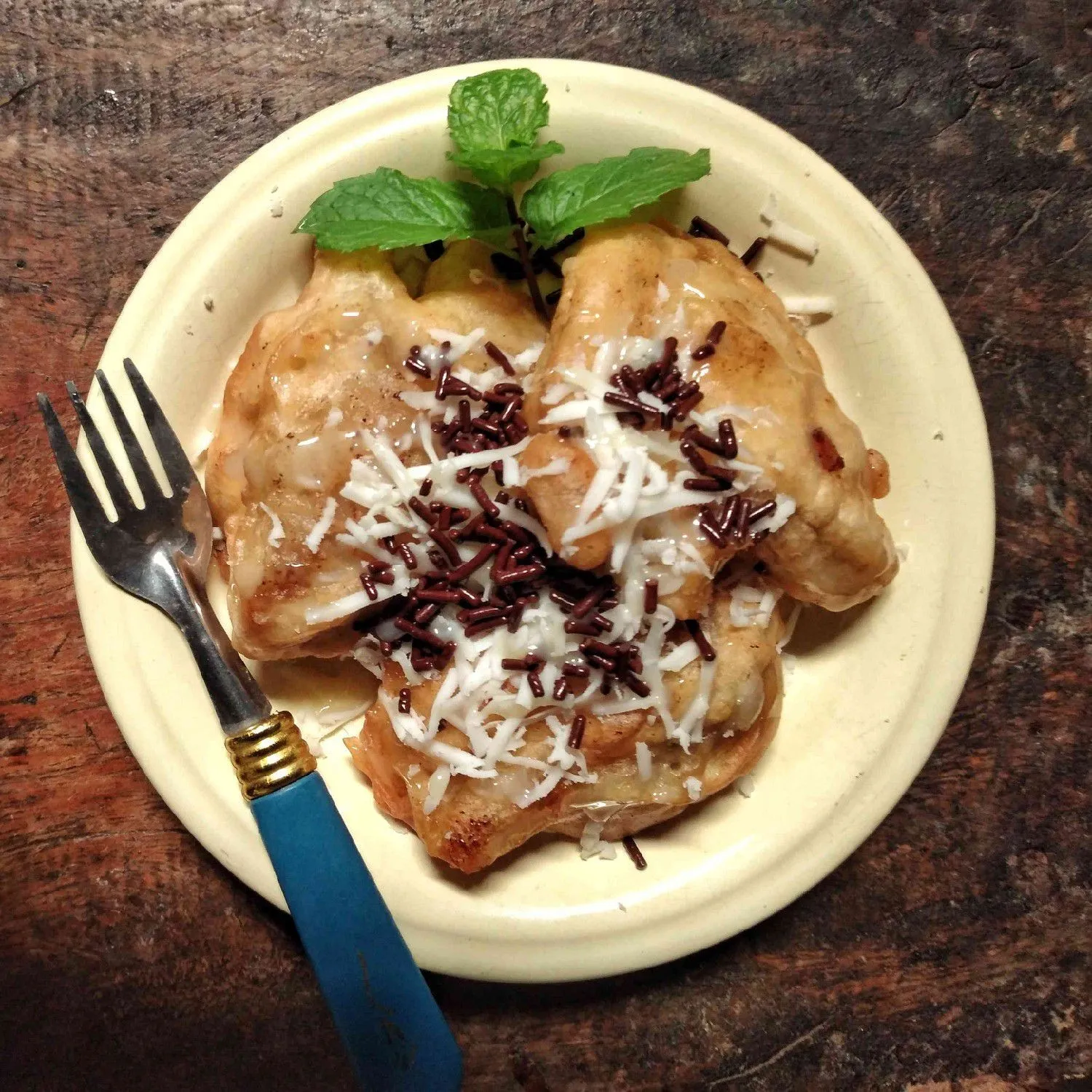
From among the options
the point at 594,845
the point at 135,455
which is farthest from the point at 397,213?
the point at 594,845

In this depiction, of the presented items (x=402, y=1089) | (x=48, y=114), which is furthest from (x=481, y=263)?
(x=402, y=1089)

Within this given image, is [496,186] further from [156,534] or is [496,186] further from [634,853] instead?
[634,853]

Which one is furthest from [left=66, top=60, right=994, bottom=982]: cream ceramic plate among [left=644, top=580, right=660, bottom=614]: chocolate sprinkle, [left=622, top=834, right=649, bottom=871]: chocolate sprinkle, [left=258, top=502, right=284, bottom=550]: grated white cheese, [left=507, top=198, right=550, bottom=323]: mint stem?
[left=644, top=580, right=660, bottom=614]: chocolate sprinkle

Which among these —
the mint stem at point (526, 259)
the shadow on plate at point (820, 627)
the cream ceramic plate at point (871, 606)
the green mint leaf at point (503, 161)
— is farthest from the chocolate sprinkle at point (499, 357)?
the shadow on plate at point (820, 627)

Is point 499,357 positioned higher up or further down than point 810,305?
further down

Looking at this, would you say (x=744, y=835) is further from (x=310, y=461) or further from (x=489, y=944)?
(x=310, y=461)

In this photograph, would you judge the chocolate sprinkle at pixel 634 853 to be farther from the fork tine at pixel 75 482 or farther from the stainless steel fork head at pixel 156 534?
the fork tine at pixel 75 482
